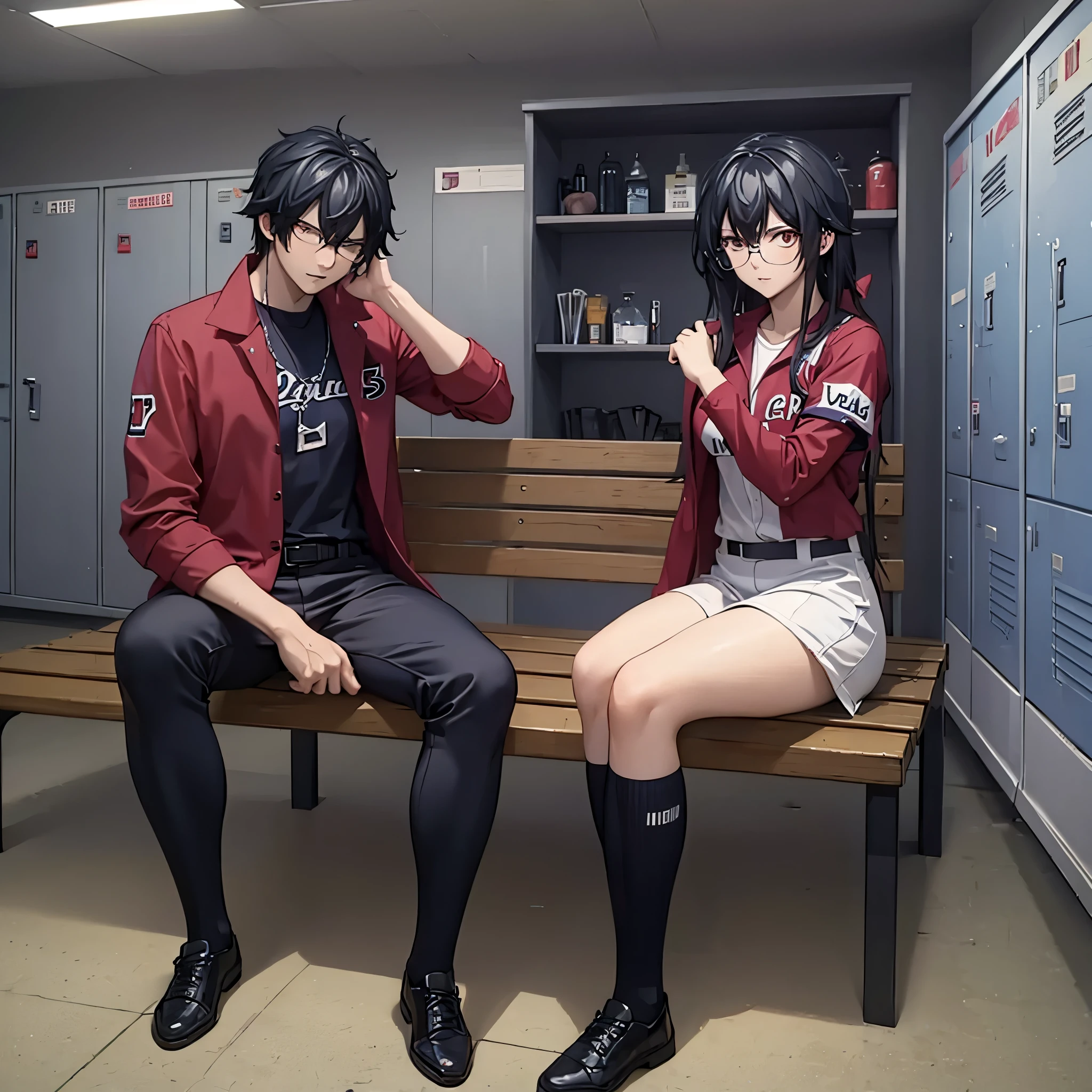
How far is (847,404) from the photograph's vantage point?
1.58 m

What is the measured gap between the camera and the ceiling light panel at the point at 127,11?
381cm

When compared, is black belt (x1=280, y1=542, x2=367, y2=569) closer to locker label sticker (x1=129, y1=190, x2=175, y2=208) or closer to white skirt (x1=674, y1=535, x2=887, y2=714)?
white skirt (x1=674, y1=535, x2=887, y2=714)

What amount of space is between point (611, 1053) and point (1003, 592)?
1684mm

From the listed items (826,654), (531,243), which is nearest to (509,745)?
(826,654)

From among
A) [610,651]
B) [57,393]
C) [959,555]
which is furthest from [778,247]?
[57,393]

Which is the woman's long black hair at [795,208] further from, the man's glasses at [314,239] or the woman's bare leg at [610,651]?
the man's glasses at [314,239]

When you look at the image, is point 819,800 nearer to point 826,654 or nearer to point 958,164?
point 826,654

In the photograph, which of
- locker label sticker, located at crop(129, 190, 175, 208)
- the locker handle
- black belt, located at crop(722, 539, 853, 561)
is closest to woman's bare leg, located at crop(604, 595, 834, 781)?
black belt, located at crop(722, 539, 853, 561)

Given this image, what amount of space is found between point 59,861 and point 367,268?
55.1 inches

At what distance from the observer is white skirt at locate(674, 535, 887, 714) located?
1572 mm

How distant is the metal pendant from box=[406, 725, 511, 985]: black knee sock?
58 cm

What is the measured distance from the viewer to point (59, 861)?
7.13 ft

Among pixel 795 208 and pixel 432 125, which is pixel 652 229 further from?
pixel 795 208

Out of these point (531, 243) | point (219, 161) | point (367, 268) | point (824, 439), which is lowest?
point (824, 439)
